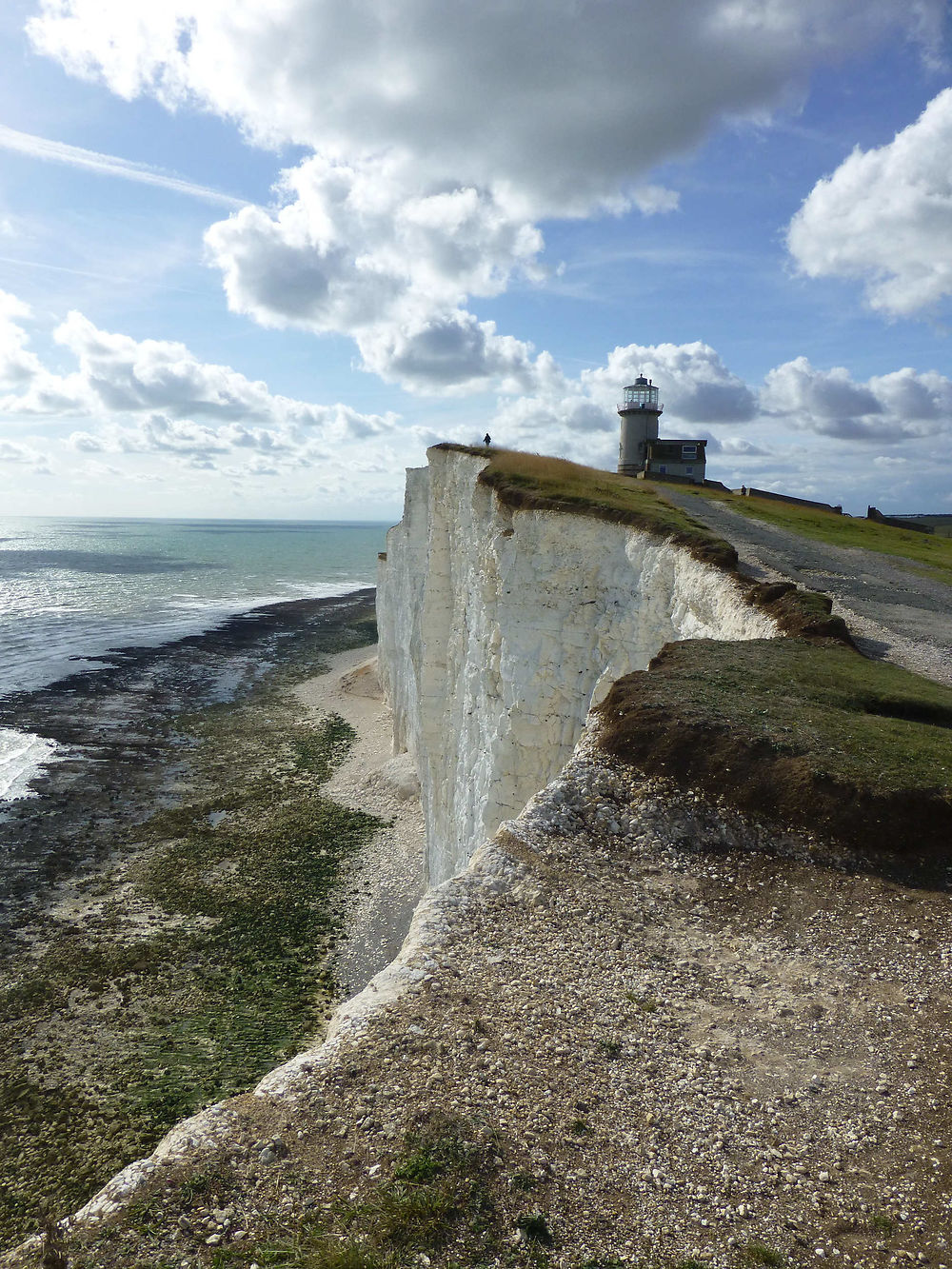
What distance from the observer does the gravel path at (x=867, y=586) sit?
47.4 feet

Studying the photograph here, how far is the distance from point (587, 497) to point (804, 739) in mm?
14389

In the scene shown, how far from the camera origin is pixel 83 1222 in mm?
4742

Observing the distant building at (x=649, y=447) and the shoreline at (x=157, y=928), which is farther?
the distant building at (x=649, y=447)

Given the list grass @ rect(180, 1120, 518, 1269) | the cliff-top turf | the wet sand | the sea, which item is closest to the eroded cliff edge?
grass @ rect(180, 1120, 518, 1269)

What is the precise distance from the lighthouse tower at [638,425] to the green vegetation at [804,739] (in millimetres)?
34462

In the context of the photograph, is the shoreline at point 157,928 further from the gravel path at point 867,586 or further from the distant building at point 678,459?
the distant building at point 678,459

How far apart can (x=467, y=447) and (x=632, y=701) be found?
20.3m

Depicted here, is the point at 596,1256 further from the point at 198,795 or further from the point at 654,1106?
the point at 198,795

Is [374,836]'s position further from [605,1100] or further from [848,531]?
[605,1100]

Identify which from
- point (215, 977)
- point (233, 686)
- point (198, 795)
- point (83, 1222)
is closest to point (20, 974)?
point (215, 977)

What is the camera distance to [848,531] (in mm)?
29656

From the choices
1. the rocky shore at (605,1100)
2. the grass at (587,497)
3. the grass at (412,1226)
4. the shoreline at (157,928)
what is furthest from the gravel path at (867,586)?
the shoreline at (157,928)

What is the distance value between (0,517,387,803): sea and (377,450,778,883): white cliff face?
884 inches

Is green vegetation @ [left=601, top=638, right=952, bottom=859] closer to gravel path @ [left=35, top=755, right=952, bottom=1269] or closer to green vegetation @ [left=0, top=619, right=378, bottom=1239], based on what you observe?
gravel path @ [left=35, top=755, right=952, bottom=1269]
